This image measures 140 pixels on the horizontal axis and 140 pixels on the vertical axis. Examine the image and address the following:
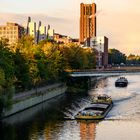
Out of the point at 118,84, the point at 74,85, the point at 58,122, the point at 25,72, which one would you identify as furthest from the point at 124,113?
the point at 118,84

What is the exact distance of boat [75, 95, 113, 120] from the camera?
A: 7775 cm

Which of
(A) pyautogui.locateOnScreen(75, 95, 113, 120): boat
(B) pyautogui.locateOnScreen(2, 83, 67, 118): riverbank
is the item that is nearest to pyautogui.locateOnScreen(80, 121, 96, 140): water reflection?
(A) pyautogui.locateOnScreen(75, 95, 113, 120): boat

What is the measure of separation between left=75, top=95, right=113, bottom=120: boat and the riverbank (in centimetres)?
1017

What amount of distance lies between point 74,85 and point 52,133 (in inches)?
2825

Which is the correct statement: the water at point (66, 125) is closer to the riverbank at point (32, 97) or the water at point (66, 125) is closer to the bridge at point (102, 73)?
the riverbank at point (32, 97)

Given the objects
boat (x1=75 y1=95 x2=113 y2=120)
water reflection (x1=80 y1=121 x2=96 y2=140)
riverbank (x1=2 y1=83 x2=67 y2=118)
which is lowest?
water reflection (x1=80 y1=121 x2=96 y2=140)

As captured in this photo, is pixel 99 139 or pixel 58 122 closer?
pixel 99 139

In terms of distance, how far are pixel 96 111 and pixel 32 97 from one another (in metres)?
16.5

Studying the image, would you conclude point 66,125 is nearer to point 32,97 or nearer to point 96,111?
point 96,111

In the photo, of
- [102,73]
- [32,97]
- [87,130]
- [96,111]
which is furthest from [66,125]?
[102,73]

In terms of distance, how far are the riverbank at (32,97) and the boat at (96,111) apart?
10.2 metres

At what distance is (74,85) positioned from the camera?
137m

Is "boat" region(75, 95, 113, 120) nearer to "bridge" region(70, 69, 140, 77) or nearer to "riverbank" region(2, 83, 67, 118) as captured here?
"riverbank" region(2, 83, 67, 118)

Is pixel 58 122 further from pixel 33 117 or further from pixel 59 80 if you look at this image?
pixel 59 80
